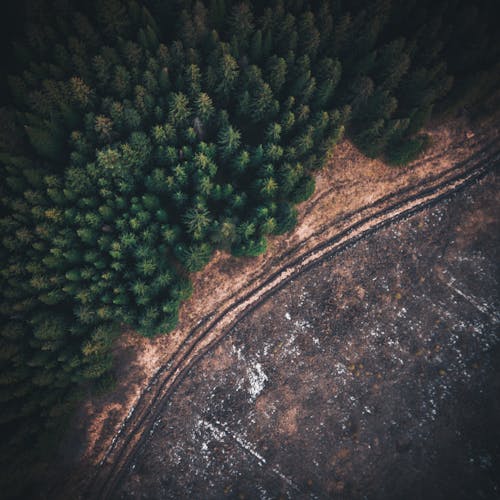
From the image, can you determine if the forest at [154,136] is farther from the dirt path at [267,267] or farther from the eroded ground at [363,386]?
the eroded ground at [363,386]

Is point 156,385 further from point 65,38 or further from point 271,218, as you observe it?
point 65,38

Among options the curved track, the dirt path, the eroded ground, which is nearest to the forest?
the dirt path

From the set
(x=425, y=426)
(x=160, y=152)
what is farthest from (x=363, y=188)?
(x=425, y=426)

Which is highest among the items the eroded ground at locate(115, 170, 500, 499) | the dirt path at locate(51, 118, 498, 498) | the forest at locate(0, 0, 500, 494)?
the forest at locate(0, 0, 500, 494)

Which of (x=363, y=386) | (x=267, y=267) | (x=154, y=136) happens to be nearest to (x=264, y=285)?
(x=267, y=267)

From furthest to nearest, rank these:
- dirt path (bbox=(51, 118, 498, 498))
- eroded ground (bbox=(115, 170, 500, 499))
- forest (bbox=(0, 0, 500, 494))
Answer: eroded ground (bbox=(115, 170, 500, 499))
dirt path (bbox=(51, 118, 498, 498))
forest (bbox=(0, 0, 500, 494))

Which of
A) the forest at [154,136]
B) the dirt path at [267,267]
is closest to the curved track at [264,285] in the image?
the dirt path at [267,267]

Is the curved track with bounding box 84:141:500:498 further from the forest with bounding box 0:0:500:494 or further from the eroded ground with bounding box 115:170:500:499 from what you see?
the forest with bounding box 0:0:500:494
